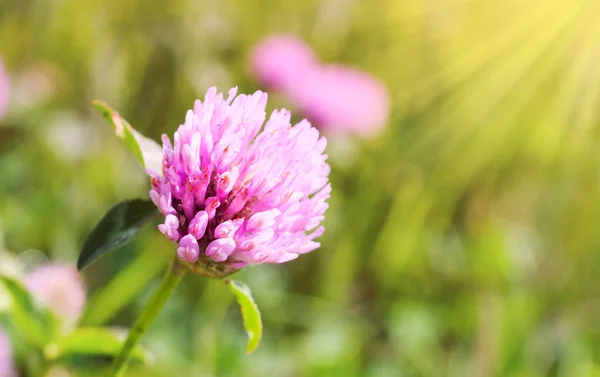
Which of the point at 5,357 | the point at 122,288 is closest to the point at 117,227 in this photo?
the point at 5,357

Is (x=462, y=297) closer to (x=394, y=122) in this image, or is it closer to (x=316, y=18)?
(x=394, y=122)

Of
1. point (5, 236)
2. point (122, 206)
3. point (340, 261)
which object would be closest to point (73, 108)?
point (5, 236)

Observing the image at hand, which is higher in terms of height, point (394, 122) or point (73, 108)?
point (394, 122)

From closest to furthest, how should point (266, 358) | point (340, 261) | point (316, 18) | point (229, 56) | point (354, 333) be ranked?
point (266, 358)
point (354, 333)
point (340, 261)
point (229, 56)
point (316, 18)

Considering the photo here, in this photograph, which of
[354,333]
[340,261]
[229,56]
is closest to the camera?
[354,333]

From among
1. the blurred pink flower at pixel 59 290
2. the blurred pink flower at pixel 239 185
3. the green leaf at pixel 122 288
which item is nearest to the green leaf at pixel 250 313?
the blurred pink flower at pixel 239 185

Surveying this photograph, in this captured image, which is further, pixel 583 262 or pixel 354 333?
pixel 583 262

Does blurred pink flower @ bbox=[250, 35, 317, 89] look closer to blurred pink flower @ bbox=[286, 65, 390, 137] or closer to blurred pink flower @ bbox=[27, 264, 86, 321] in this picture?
blurred pink flower @ bbox=[286, 65, 390, 137]
